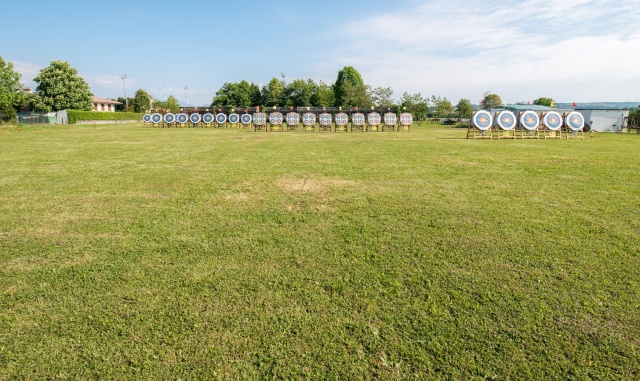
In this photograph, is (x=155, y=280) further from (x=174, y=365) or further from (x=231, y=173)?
(x=231, y=173)

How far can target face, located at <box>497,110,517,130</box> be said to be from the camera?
2366 centimetres

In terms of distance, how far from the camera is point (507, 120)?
23984mm

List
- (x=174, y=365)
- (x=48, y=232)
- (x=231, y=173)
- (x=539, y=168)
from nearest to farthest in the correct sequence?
(x=174, y=365) → (x=48, y=232) → (x=231, y=173) → (x=539, y=168)

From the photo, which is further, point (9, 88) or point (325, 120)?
point (9, 88)

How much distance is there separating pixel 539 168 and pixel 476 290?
8477mm

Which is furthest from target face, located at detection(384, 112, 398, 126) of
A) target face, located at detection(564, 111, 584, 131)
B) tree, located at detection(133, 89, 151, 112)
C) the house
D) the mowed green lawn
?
the house

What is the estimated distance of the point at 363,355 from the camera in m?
2.54

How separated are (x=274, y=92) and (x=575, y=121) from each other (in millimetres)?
60475

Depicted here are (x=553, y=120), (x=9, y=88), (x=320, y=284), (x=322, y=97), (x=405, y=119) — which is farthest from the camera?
(x=322, y=97)

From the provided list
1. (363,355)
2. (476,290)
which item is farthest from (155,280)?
(476,290)

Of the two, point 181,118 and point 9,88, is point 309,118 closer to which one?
point 181,118

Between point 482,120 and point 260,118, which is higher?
point 260,118

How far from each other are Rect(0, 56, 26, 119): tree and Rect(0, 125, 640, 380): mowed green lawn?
4948cm

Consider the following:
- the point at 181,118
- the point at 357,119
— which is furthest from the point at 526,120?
the point at 181,118
